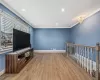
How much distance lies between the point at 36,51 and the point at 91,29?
5.98m

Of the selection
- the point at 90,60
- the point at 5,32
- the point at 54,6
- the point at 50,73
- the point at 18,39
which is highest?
the point at 54,6

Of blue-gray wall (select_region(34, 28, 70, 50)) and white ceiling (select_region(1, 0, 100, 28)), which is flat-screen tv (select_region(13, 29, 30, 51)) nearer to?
white ceiling (select_region(1, 0, 100, 28))

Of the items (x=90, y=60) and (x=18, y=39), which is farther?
(x=18, y=39)

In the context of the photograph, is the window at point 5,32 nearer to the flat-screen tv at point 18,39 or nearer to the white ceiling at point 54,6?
the flat-screen tv at point 18,39

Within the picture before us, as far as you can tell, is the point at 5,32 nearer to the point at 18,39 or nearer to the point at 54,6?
the point at 18,39

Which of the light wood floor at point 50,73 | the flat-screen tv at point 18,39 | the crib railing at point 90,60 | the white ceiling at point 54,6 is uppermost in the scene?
the white ceiling at point 54,6

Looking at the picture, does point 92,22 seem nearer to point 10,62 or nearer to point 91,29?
point 91,29

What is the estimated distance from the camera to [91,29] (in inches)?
201

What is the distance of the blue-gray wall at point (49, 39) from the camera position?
386 inches

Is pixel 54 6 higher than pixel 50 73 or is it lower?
higher

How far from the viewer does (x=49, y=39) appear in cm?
984

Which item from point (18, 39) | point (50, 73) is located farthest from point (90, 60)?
point (18, 39)

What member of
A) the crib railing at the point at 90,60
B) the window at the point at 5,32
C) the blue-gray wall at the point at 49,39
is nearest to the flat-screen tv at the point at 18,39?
the window at the point at 5,32

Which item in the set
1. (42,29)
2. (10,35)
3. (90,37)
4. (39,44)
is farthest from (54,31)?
(10,35)
